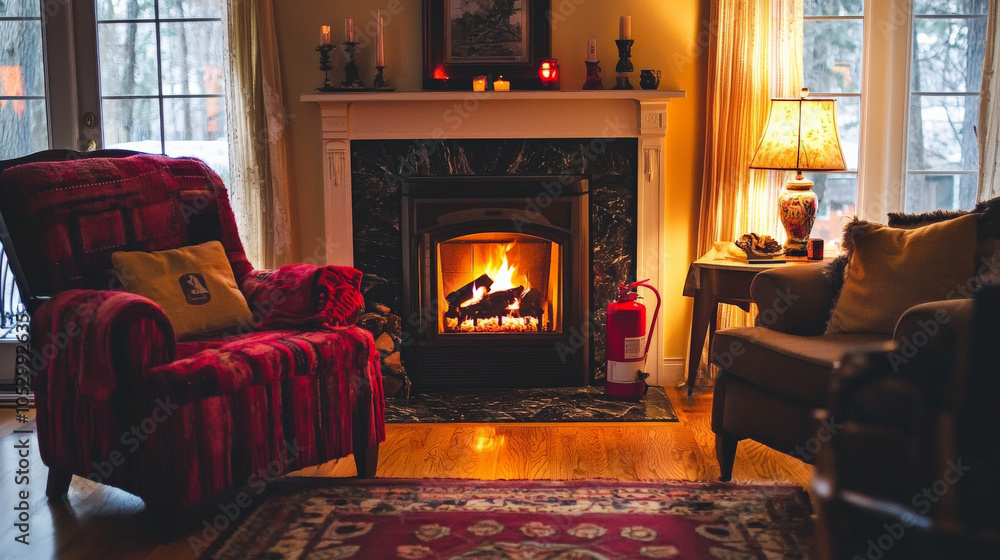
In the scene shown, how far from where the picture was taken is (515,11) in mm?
3715

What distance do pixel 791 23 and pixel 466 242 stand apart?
1.65 meters

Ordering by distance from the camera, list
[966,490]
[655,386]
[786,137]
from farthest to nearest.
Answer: [655,386], [786,137], [966,490]

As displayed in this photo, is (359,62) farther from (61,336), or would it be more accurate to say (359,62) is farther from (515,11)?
(61,336)

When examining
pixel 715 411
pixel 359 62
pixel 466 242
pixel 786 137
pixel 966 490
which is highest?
pixel 359 62

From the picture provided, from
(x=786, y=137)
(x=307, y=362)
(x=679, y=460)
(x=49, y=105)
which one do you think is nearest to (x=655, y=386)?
(x=679, y=460)

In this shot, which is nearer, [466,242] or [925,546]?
[925,546]

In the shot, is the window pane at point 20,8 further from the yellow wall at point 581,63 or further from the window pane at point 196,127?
the yellow wall at point 581,63

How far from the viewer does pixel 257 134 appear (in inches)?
149

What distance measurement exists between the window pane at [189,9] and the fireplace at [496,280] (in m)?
1.17

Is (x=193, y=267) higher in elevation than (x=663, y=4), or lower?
lower

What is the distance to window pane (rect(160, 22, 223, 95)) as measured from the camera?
12.6 ft

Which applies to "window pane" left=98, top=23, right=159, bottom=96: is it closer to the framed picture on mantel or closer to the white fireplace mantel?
the white fireplace mantel

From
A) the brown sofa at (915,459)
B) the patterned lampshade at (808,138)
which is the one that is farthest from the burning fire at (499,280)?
the brown sofa at (915,459)

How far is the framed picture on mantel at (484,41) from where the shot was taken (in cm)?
371
